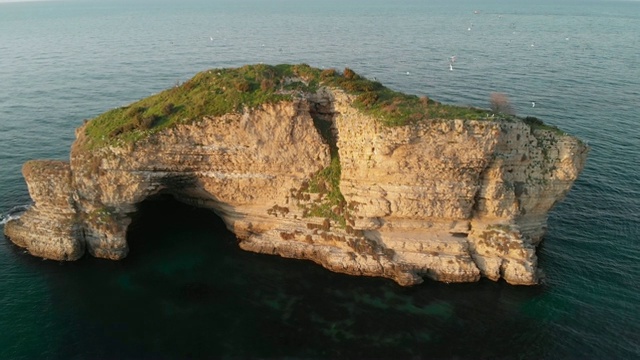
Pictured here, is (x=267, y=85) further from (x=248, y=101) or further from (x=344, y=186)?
(x=344, y=186)

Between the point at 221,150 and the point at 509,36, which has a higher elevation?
the point at 509,36

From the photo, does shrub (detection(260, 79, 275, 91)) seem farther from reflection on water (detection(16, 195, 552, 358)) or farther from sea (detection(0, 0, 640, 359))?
reflection on water (detection(16, 195, 552, 358))

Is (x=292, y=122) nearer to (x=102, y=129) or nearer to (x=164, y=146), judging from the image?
(x=164, y=146)

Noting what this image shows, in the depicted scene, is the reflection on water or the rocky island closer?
the reflection on water

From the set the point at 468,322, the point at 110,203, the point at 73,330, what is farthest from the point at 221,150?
the point at 468,322

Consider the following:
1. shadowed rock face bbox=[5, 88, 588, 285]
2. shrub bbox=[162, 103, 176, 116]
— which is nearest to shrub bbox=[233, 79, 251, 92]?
shadowed rock face bbox=[5, 88, 588, 285]

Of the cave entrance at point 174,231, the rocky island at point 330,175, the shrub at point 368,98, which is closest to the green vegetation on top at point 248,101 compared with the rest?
the shrub at point 368,98
